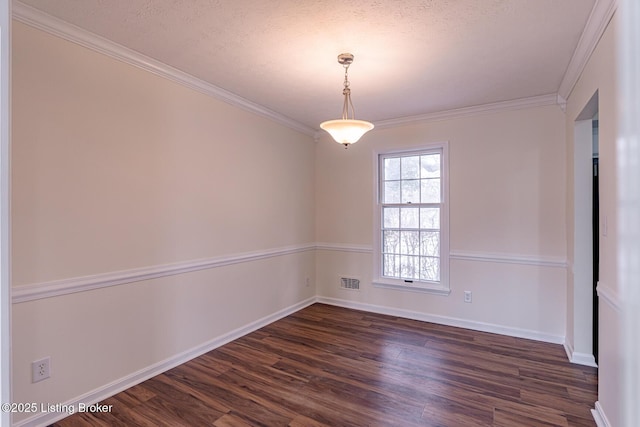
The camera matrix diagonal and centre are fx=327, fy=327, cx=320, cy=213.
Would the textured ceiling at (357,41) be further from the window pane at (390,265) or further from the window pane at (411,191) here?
the window pane at (390,265)

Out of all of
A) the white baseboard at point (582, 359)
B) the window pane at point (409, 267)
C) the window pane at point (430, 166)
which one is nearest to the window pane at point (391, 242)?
the window pane at point (409, 267)

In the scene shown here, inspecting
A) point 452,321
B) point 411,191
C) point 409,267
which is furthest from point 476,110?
point 452,321

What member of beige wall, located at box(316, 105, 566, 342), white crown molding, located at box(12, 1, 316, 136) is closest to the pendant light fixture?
white crown molding, located at box(12, 1, 316, 136)

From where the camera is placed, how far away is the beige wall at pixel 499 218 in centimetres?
335

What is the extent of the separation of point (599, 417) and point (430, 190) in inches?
100

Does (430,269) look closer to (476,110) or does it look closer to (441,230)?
(441,230)

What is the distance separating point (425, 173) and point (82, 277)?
141 inches

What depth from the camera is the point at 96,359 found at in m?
2.30

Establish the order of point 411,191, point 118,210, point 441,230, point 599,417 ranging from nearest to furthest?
point 599,417
point 118,210
point 441,230
point 411,191

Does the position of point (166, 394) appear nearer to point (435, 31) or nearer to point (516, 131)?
point (435, 31)

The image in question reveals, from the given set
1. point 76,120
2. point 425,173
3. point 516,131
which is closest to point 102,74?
point 76,120

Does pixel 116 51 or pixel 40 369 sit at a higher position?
pixel 116 51

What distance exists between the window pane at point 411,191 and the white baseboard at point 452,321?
1408 millimetres

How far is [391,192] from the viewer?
430 centimetres
